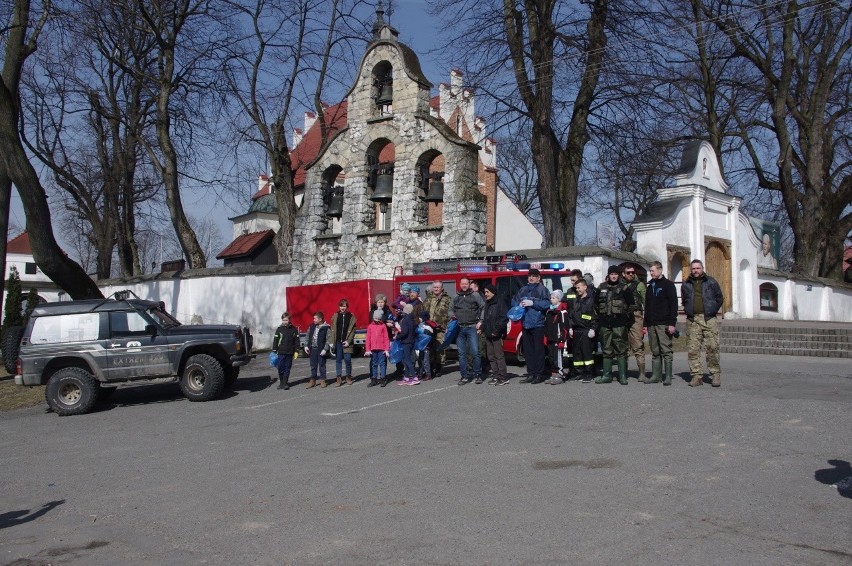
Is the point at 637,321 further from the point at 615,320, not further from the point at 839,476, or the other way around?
the point at 839,476

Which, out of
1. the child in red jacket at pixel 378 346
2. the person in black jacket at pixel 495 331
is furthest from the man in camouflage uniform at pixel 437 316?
the person in black jacket at pixel 495 331

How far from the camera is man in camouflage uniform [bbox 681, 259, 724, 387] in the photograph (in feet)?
39.3

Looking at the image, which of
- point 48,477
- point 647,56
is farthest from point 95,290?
point 647,56

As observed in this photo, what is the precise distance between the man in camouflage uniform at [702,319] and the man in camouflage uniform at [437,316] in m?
4.71

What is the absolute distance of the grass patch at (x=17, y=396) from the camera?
51.6ft

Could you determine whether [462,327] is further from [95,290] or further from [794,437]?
[95,290]

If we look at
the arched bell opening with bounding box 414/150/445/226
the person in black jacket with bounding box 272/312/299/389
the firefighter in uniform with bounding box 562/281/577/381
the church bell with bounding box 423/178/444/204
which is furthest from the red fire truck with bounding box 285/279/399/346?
the firefighter in uniform with bounding box 562/281/577/381

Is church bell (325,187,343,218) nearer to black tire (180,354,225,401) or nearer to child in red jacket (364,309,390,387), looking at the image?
child in red jacket (364,309,390,387)

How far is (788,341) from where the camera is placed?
19375 millimetres

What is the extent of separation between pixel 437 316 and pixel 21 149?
420 inches

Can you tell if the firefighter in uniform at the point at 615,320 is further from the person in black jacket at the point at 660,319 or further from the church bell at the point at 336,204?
the church bell at the point at 336,204

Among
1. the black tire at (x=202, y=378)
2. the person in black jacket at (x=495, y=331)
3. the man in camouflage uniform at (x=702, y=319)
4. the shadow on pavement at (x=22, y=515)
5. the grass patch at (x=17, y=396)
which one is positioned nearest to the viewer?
the shadow on pavement at (x=22, y=515)

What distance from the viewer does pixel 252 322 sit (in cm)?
2525

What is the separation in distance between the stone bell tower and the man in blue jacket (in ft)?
22.9
